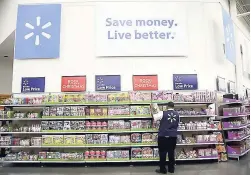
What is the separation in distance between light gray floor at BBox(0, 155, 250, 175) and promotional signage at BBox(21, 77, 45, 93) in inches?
86.4

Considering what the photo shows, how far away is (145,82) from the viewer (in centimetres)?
695

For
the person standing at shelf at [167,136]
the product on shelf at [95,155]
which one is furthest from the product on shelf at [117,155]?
the person standing at shelf at [167,136]

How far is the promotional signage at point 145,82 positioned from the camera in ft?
22.7

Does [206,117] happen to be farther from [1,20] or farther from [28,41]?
[1,20]

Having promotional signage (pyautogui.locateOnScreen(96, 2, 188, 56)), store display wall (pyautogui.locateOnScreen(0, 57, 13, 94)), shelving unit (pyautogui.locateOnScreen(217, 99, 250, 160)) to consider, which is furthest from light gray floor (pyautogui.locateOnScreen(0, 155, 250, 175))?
store display wall (pyautogui.locateOnScreen(0, 57, 13, 94))

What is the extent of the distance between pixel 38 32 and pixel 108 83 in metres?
2.64

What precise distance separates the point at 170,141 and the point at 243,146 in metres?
3.11

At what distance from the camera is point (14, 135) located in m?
6.77

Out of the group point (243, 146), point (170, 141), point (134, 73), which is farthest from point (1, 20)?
point (243, 146)

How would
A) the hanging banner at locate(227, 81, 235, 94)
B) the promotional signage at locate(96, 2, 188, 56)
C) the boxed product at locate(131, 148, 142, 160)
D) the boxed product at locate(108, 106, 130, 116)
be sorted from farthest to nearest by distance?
the hanging banner at locate(227, 81, 235, 94) < the promotional signage at locate(96, 2, 188, 56) < the boxed product at locate(108, 106, 130, 116) < the boxed product at locate(131, 148, 142, 160)

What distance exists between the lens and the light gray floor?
544 centimetres

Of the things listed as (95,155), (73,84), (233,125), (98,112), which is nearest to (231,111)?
(233,125)

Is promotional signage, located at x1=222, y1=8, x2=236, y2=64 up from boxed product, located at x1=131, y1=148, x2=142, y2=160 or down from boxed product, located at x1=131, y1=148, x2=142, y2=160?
up

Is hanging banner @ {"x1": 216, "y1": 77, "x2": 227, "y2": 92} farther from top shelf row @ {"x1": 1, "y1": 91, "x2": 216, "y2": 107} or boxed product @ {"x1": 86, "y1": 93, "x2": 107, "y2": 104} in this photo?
boxed product @ {"x1": 86, "y1": 93, "x2": 107, "y2": 104}
